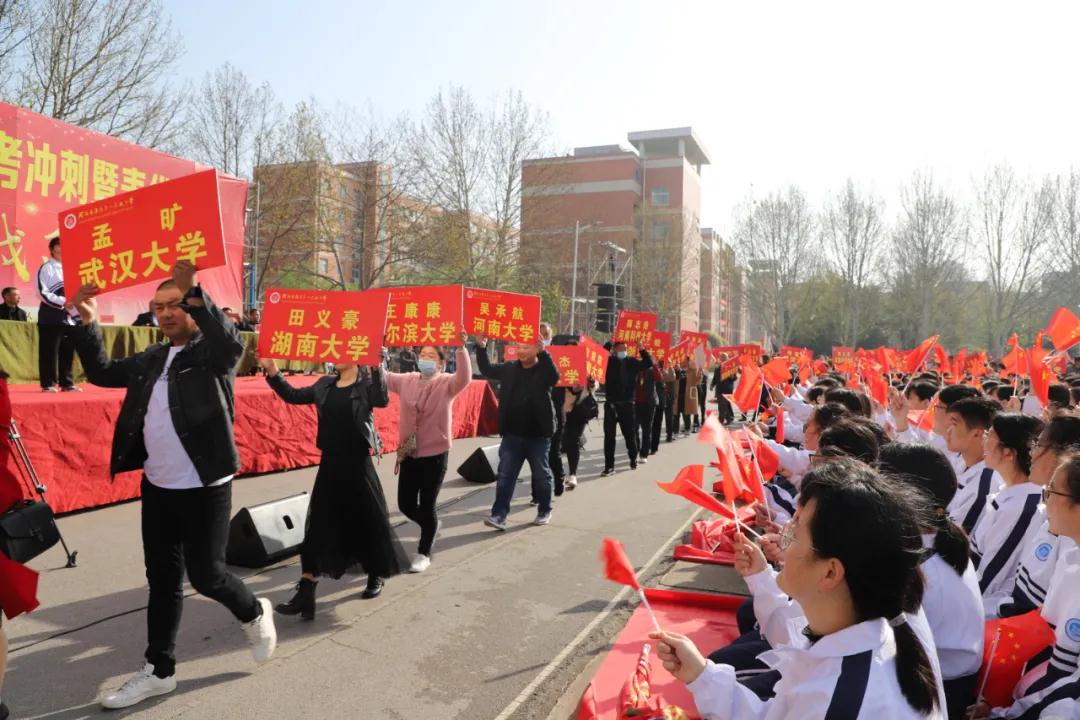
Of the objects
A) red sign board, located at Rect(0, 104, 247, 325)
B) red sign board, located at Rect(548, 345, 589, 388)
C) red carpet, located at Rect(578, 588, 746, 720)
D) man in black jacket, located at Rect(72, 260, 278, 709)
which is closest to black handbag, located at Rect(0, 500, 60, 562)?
man in black jacket, located at Rect(72, 260, 278, 709)

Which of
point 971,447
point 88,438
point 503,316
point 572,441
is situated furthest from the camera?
point 572,441

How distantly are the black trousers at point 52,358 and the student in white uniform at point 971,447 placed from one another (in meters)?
8.54

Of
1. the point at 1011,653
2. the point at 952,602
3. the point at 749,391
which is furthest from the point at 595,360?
the point at 952,602

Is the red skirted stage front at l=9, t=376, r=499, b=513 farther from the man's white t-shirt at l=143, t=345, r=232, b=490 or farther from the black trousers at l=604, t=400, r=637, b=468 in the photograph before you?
the black trousers at l=604, t=400, r=637, b=468

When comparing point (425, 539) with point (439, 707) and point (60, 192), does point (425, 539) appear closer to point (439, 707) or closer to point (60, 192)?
point (439, 707)

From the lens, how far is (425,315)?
612cm

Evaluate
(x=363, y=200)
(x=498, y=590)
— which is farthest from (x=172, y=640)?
(x=363, y=200)

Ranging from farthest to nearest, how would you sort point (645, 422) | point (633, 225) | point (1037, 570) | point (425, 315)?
1. point (633, 225)
2. point (645, 422)
3. point (425, 315)
4. point (1037, 570)

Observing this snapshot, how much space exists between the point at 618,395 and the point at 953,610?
740cm

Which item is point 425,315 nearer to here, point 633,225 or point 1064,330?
point 1064,330

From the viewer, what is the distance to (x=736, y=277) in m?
48.8

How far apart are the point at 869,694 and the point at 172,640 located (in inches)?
124

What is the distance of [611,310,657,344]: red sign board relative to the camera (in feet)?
37.0

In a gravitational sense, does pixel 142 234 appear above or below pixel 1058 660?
above
